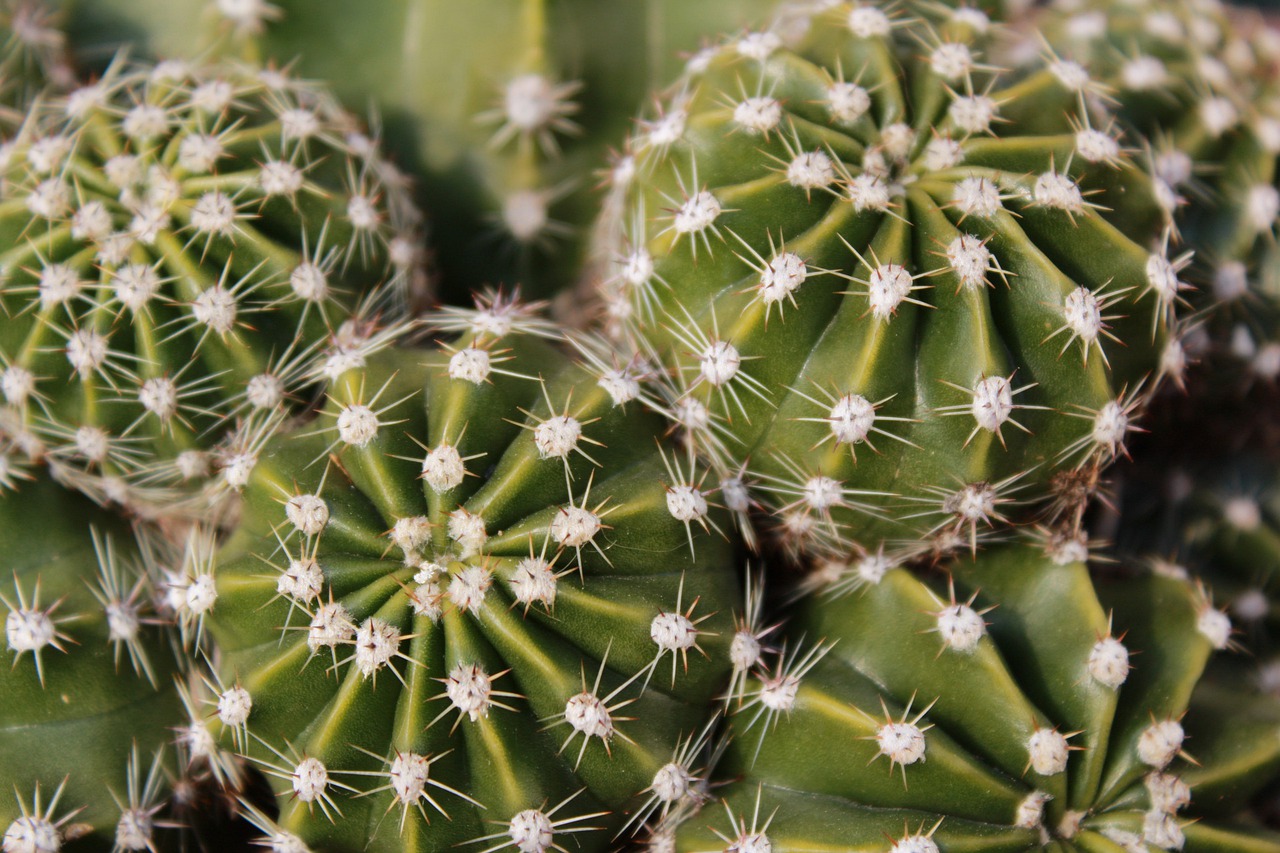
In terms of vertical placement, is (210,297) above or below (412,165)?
below

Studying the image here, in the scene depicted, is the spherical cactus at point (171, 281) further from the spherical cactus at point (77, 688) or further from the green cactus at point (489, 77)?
the green cactus at point (489, 77)

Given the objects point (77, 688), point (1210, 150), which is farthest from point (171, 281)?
point (1210, 150)

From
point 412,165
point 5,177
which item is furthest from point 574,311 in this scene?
point 5,177

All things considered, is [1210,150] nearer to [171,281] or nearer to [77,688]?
[171,281]

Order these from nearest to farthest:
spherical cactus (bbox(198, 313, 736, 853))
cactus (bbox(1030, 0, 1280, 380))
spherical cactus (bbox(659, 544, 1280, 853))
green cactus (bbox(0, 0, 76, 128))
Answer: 1. spherical cactus (bbox(198, 313, 736, 853))
2. spherical cactus (bbox(659, 544, 1280, 853))
3. cactus (bbox(1030, 0, 1280, 380))
4. green cactus (bbox(0, 0, 76, 128))

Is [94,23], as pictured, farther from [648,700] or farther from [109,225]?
[648,700]

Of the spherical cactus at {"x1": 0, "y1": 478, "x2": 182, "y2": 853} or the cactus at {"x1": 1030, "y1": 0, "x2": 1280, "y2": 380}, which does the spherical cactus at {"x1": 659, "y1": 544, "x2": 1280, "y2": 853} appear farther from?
the spherical cactus at {"x1": 0, "y1": 478, "x2": 182, "y2": 853}

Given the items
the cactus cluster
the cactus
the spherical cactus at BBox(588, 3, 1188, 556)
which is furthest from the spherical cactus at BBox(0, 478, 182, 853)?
the cactus
